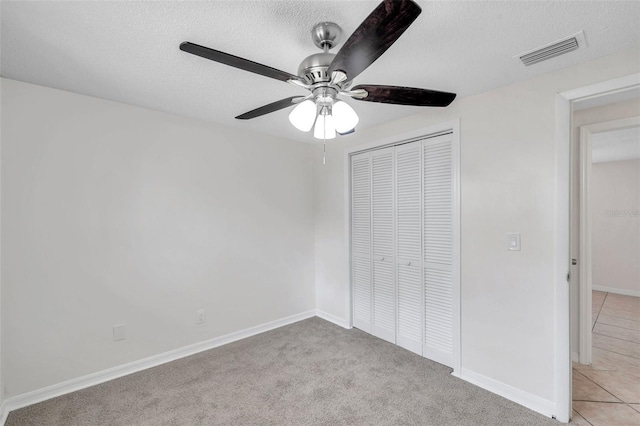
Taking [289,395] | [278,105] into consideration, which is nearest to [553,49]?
[278,105]

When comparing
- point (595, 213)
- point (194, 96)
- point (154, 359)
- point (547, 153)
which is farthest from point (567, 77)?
point (595, 213)

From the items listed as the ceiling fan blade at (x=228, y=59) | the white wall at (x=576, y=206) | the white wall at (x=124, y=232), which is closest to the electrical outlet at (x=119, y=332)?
the white wall at (x=124, y=232)

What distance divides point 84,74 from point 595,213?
6.93 m

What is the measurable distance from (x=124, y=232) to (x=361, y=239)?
7.51 feet

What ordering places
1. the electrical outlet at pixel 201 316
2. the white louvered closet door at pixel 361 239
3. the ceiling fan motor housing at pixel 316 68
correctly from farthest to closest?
the white louvered closet door at pixel 361 239, the electrical outlet at pixel 201 316, the ceiling fan motor housing at pixel 316 68

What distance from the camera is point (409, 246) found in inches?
115

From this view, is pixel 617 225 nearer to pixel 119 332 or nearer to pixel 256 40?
pixel 256 40

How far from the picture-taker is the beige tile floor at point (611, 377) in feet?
6.50

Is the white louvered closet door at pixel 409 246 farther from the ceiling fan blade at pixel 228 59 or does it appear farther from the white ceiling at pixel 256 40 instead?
the ceiling fan blade at pixel 228 59

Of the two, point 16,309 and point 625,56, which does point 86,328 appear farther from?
point 625,56

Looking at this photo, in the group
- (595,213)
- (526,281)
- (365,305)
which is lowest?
(365,305)

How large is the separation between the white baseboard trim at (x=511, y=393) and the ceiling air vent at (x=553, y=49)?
216 centimetres

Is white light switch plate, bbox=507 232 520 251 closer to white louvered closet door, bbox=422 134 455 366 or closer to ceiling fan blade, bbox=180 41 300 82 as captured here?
white louvered closet door, bbox=422 134 455 366

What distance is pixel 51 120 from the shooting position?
2217 mm
